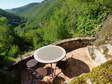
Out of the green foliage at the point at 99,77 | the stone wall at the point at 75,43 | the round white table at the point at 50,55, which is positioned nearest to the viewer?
the green foliage at the point at 99,77

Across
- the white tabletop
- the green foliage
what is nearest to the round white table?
the white tabletop

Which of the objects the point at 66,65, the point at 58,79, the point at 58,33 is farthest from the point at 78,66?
the point at 58,33

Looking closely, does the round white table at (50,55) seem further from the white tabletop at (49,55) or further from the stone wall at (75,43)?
the stone wall at (75,43)

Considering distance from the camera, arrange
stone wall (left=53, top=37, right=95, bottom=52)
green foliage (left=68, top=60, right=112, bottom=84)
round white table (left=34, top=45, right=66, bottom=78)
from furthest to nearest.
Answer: stone wall (left=53, top=37, right=95, bottom=52)
round white table (left=34, top=45, right=66, bottom=78)
green foliage (left=68, top=60, right=112, bottom=84)

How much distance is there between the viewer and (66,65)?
7.11m

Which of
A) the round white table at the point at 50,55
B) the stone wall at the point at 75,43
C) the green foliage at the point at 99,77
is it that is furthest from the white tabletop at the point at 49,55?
the green foliage at the point at 99,77

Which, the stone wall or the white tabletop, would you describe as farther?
the stone wall

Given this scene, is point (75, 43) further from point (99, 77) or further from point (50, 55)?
point (99, 77)

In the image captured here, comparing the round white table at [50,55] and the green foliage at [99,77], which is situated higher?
the green foliage at [99,77]

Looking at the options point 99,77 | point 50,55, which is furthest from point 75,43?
point 99,77

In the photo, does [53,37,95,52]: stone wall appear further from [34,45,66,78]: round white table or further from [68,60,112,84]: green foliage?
[68,60,112,84]: green foliage

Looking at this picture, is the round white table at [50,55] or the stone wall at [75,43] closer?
the round white table at [50,55]

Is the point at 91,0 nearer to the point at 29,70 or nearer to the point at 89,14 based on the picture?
the point at 89,14

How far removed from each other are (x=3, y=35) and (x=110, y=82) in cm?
2465
